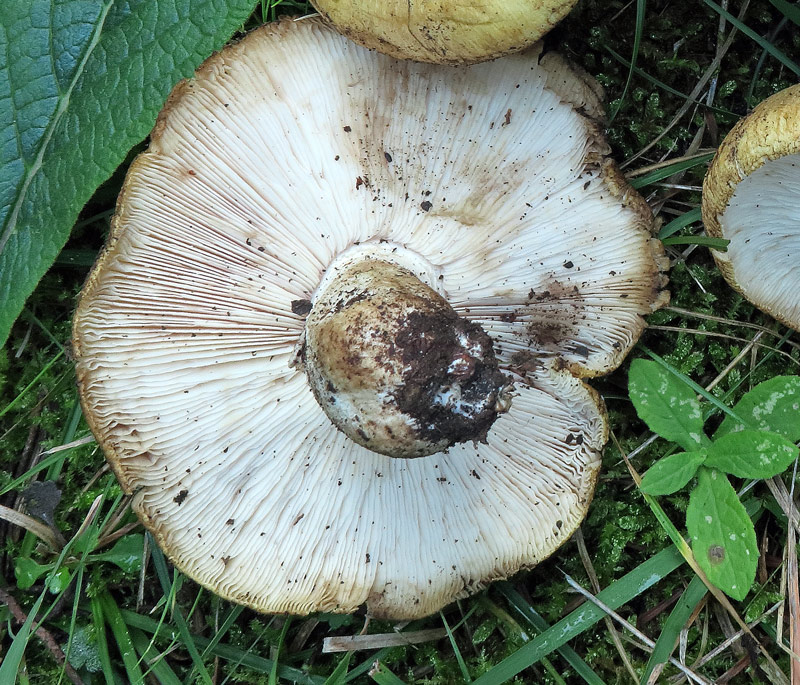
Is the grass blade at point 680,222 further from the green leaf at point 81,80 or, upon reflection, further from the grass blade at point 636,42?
the green leaf at point 81,80

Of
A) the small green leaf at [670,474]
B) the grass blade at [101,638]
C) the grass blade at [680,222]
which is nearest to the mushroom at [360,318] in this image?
the small green leaf at [670,474]

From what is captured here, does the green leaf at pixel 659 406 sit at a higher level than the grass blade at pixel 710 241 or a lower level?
lower

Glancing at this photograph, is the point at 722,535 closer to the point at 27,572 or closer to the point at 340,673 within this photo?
the point at 340,673

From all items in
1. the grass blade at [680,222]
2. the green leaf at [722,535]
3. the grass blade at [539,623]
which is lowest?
the grass blade at [539,623]

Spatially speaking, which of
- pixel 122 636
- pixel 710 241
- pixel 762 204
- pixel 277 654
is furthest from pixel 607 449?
pixel 122 636

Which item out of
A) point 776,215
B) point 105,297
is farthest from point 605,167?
point 105,297
